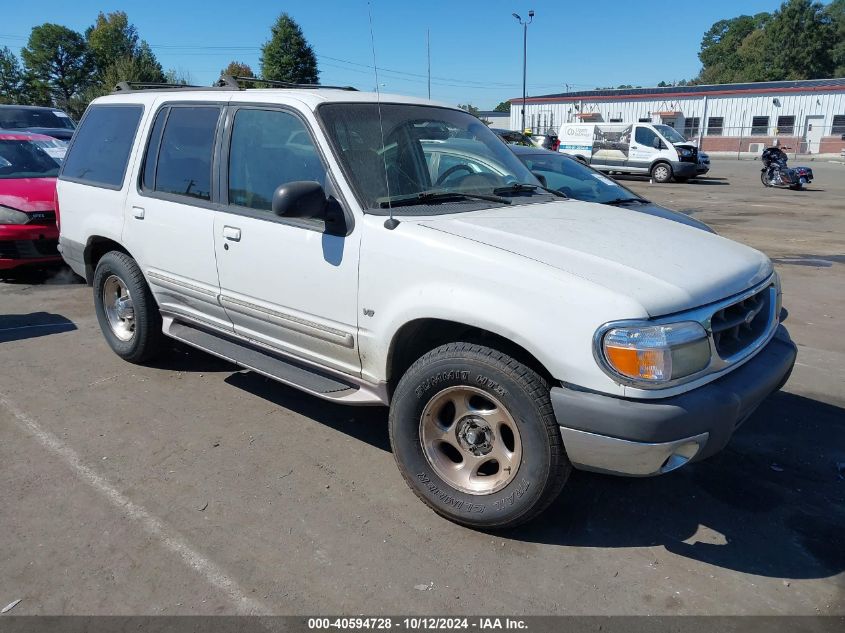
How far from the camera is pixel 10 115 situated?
41.9 ft

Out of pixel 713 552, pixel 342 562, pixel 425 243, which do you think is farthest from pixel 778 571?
pixel 425 243

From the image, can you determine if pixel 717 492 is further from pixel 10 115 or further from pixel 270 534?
pixel 10 115

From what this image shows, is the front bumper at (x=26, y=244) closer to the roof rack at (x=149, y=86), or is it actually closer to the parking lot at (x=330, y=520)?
the roof rack at (x=149, y=86)

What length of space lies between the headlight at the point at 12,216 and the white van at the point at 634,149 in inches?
743

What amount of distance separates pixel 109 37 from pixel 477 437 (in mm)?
94278

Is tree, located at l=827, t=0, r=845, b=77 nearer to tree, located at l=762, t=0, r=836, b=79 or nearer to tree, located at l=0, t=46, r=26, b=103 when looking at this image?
tree, located at l=762, t=0, r=836, b=79

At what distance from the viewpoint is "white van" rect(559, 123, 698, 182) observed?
76.8ft

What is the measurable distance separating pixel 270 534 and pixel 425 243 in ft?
5.01

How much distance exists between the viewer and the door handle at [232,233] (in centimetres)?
382

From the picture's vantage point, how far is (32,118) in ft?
43.1

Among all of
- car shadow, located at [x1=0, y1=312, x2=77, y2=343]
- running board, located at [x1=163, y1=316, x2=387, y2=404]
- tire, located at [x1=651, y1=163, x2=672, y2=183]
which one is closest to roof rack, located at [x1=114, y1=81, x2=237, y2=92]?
running board, located at [x1=163, y1=316, x2=387, y2=404]

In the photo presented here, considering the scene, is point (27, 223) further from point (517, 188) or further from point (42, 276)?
point (517, 188)

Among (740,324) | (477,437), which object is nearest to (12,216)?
(477,437)

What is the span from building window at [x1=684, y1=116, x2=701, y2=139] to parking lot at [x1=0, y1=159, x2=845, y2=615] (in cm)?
5181
